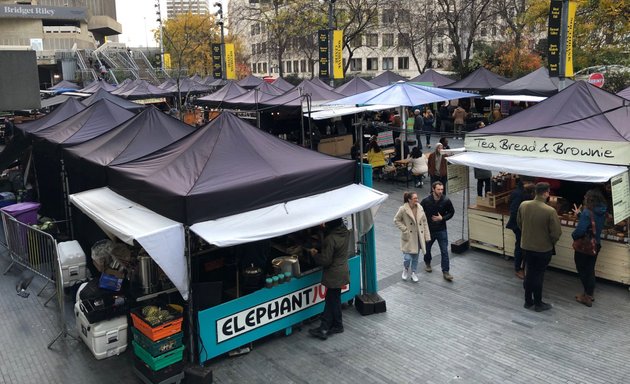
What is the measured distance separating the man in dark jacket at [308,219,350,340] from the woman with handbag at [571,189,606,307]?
3625 mm

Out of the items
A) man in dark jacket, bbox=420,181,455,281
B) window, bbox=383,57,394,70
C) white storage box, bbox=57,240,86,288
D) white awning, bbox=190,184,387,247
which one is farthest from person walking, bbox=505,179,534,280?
window, bbox=383,57,394,70

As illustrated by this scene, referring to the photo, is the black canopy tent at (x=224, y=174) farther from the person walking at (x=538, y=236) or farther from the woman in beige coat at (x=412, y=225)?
the person walking at (x=538, y=236)

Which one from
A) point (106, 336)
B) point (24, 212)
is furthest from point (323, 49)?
point (106, 336)

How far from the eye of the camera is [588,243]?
7793mm

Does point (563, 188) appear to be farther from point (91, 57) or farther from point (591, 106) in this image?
point (91, 57)

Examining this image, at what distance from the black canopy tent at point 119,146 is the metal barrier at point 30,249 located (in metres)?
1.15

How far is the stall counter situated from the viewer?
21.4ft

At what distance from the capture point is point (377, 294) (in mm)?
8289

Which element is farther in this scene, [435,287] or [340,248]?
[435,287]

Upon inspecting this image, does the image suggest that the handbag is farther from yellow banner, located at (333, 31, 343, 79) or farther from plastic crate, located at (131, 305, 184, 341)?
yellow banner, located at (333, 31, 343, 79)

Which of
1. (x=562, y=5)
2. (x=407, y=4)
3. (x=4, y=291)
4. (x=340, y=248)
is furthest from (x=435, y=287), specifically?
(x=407, y=4)

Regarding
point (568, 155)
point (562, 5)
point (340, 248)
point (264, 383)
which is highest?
point (562, 5)

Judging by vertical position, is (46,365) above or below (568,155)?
below

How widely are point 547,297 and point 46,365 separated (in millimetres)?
7364
